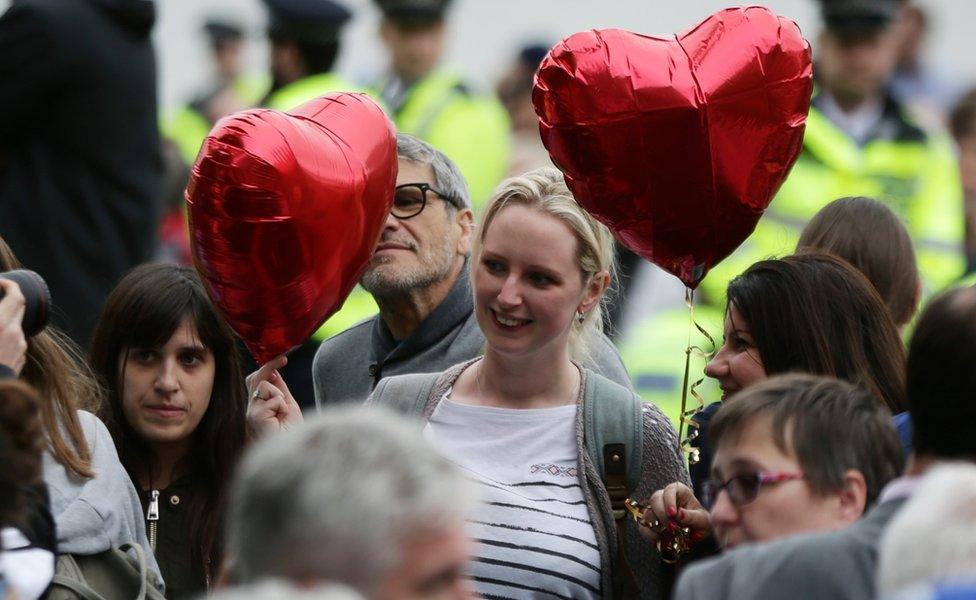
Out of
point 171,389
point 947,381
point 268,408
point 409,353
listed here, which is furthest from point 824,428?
point 171,389

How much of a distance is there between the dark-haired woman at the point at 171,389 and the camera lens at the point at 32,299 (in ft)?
2.97

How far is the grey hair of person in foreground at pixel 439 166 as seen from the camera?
473 cm

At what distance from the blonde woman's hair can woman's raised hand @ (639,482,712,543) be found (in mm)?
581

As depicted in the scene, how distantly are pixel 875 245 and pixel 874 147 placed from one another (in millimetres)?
2047

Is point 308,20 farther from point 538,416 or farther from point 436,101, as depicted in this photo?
point 538,416

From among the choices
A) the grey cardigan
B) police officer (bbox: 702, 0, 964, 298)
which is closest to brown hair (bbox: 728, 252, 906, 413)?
the grey cardigan

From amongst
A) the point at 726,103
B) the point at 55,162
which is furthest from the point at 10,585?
the point at 55,162

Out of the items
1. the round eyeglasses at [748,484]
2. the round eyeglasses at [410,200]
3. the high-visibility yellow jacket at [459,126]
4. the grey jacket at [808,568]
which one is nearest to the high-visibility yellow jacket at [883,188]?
the high-visibility yellow jacket at [459,126]

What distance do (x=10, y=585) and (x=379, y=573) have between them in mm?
631

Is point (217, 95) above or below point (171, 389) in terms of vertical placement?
below

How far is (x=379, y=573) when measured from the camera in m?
2.25

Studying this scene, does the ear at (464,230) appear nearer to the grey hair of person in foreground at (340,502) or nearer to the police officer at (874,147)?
the police officer at (874,147)

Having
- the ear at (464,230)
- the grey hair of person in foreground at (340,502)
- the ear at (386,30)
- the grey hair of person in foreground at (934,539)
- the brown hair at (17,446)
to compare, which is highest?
the grey hair of person in foreground at (934,539)

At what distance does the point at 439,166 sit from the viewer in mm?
4750
